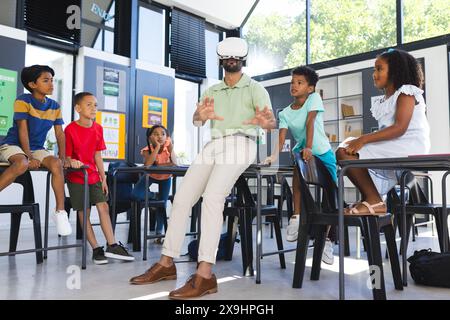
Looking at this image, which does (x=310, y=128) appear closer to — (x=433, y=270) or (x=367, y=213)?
(x=367, y=213)

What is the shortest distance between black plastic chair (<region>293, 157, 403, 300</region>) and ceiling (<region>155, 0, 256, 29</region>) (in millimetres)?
5436

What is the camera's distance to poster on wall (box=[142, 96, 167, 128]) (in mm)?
6397

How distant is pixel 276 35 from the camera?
779cm

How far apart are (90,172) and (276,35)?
230 inches

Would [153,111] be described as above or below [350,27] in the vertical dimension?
below

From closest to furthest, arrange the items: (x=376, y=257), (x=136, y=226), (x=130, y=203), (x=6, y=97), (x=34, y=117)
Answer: (x=376, y=257), (x=34, y=117), (x=136, y=226), (x=130, y=203), (x=6, y=97)

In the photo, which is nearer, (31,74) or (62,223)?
(62,223)

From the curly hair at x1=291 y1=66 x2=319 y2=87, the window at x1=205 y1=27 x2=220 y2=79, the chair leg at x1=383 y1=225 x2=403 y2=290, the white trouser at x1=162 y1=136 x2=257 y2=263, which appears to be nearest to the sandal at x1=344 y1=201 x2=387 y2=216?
the chair leg at x1=383 y1=225 x2=403 y2=290

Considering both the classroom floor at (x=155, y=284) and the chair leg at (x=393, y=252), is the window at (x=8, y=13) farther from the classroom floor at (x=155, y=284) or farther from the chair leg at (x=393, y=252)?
the chair leg at (x=393, y=252)

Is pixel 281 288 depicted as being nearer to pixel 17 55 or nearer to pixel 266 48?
pixel 17 55

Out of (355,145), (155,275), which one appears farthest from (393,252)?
(155,275)

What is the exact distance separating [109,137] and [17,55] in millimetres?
1587

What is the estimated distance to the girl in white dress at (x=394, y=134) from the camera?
6.28 feet

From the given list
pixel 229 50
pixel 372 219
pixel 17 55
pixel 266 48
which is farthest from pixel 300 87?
pixel 266 48
